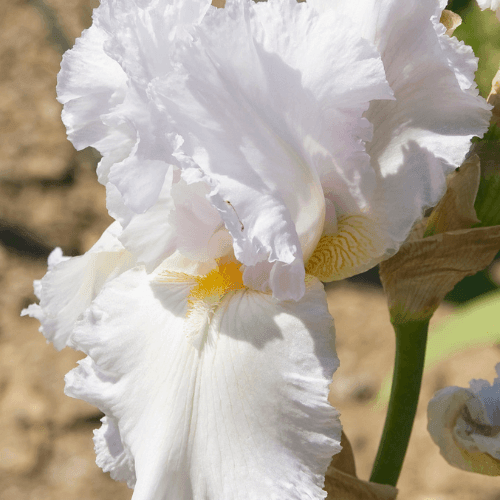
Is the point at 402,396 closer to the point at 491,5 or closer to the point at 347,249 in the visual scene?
the point at 347,249

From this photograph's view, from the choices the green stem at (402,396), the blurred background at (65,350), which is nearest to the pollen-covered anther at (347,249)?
the green stem at (402,396)

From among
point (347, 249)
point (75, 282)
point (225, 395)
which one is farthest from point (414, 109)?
point (75, 282)

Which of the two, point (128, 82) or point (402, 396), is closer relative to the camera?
point (128, 82)

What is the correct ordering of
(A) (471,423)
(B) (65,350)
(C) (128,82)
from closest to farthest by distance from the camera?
(C) (128,82)
(A) (471,423)
(B) (65,350)

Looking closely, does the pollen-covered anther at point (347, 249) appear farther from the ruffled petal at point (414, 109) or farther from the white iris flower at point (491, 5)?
the white iris flower at point (491, 5)

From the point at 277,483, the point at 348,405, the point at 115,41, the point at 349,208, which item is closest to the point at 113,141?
the point at 115,41

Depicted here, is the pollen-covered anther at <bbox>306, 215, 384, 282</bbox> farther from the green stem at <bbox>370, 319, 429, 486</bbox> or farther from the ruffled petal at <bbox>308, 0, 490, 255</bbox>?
the green stem at <bbox>370, 319, 429, 486</bbox>
